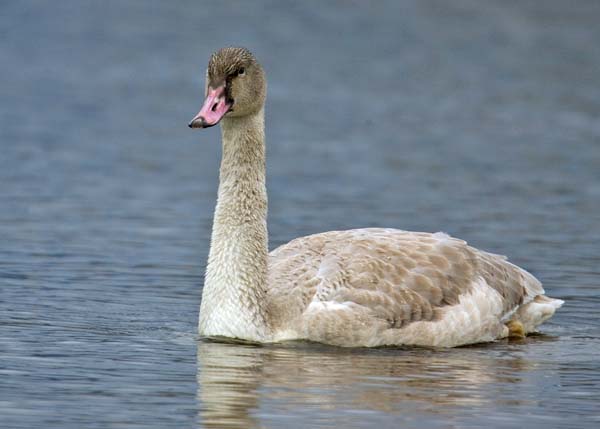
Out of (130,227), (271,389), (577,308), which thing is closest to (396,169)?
(130,227)

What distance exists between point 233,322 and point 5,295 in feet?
10.4

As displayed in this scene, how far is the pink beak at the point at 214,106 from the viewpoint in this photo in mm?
15000

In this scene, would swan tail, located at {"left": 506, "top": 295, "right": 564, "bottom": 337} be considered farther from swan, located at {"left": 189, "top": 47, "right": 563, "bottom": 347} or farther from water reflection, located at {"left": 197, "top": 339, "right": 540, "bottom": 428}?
water reflection, located at {"left": 197, "top": 339, "right": 540, "bottom": 428}

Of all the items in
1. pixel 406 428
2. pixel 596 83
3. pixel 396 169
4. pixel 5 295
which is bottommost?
pixel 406 428

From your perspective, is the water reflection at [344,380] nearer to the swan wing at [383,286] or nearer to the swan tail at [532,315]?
the swan wing at [383,286]

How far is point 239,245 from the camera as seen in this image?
51.5 feet

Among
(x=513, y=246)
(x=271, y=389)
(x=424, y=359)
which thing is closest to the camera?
(x=271, y=389)

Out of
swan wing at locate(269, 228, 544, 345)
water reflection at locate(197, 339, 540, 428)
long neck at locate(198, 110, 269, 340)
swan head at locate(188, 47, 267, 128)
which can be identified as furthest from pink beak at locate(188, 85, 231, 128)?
water reflection at locate(197, 339, 540, 428)

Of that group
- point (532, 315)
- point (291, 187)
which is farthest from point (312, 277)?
point (291, 187)

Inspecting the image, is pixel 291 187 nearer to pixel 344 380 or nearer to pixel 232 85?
pixel 232 85

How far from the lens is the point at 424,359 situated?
1505cm

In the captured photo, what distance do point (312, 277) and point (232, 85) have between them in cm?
184

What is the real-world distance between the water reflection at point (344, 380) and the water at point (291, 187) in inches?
1.4

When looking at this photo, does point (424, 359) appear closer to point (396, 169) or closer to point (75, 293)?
point (75, 293)
